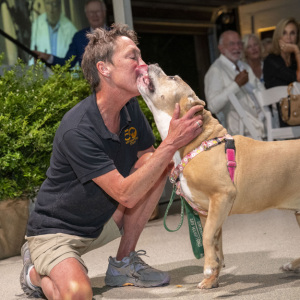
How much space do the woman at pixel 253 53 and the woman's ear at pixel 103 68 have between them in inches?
166

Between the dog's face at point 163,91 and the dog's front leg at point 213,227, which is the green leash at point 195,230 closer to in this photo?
the dog's front leg at point 213,227

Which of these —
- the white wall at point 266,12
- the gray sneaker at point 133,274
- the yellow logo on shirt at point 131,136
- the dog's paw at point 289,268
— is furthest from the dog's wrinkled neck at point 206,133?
the white wall at point 266,12

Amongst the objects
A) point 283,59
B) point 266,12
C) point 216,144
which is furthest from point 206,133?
point 266,12

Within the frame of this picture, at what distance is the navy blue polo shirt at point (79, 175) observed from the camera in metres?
2.73

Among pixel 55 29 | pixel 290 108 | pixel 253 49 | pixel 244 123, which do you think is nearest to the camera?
pixel 290 108

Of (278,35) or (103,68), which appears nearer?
(103,68)

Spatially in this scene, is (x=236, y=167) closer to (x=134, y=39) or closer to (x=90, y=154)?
(x=90, y=154)

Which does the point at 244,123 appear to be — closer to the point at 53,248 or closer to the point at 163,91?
the point at 163,91

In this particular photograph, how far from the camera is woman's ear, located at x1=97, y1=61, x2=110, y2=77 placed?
115 inches

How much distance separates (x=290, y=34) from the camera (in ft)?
19.7

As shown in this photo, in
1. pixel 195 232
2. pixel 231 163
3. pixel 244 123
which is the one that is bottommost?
pixel 195 232

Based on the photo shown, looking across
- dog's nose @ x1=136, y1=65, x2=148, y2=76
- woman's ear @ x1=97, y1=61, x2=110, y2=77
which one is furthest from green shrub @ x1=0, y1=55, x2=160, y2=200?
dog's nose @ x1=136, y1=65, x2=148, y2=76

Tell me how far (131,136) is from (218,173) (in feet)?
1.99

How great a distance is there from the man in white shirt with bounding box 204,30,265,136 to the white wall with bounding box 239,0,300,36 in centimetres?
276
